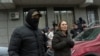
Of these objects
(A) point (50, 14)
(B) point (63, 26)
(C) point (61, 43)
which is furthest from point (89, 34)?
(A) point (50, 14)

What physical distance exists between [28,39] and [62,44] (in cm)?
190

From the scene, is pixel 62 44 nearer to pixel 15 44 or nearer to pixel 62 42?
pixel 62 42

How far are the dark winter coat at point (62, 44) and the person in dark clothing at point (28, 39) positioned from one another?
178 cm

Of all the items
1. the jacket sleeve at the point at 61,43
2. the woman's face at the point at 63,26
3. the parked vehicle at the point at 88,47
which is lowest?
the parked vehicle at the point at 88,47

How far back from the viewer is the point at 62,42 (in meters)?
6.52

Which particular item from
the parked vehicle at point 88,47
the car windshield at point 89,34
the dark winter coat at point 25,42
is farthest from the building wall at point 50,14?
the dark winter coat at point 25,42

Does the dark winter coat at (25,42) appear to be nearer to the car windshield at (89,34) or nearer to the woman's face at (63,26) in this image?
the woman's face at (63,26)

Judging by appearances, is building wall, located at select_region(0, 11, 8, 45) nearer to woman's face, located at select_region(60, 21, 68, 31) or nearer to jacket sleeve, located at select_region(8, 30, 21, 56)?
woman's face, located at select_region(60, 21, 68, 31)

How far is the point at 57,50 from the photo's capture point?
6645mm

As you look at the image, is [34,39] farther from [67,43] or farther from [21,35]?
[67,43]

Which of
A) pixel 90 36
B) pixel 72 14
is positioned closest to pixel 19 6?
pixel 72 14

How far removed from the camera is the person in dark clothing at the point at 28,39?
4609 millimetres

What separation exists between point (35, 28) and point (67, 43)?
6.05ft

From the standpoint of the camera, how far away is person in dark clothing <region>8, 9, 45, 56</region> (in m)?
4.61
